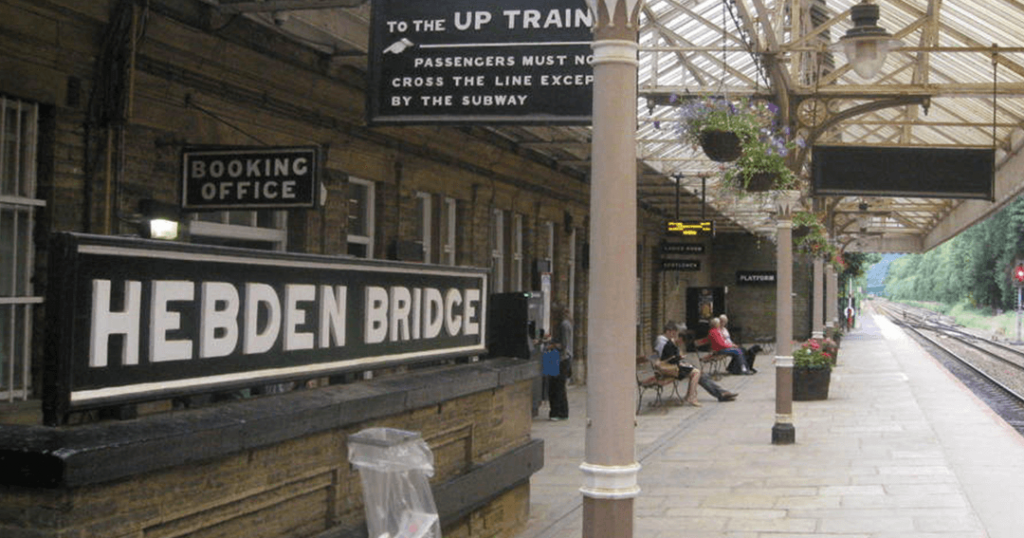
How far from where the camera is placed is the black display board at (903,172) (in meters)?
13.3

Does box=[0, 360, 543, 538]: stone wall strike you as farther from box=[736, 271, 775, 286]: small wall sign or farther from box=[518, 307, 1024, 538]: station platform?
box=[736, 271, 775, 286]: small wall sign

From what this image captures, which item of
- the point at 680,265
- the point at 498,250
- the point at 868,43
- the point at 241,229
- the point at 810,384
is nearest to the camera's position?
the point at 868,43

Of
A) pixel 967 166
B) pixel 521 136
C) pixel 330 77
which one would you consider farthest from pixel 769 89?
pixel 330 77

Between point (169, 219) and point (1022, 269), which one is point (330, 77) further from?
point (1022, 269)

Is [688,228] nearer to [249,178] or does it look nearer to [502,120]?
[249,178]

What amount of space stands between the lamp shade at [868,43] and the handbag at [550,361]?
810cm

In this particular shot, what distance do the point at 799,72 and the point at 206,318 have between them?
56.3 ft

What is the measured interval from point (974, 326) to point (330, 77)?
3377 inches

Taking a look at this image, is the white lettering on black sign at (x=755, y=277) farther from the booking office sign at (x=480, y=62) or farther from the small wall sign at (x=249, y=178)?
the booking office sign at (x=480, y=62)

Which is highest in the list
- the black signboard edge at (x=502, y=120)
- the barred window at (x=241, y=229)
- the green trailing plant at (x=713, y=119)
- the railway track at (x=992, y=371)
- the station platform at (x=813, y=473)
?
the green trailing plant at (x=713, y=119)

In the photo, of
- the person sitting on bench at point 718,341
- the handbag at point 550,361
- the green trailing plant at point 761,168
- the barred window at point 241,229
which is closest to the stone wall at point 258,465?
the barred window at point 241,229

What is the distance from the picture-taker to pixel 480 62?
8.53 meters

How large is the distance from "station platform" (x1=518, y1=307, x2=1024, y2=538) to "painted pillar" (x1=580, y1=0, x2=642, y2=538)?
4.37 m

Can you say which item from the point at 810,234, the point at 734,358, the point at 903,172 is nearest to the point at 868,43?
the point at 903,172
